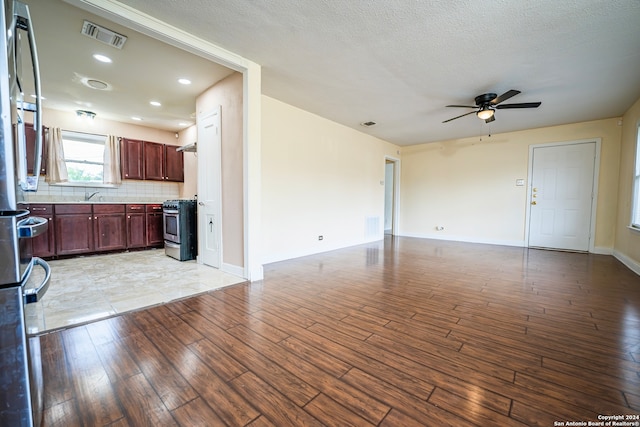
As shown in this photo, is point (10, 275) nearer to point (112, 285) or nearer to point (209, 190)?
point (112, 285)

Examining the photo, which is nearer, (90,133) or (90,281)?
(90,281)

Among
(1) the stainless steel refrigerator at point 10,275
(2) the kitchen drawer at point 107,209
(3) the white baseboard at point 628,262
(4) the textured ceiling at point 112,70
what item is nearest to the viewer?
(1) the stainless steel refrigerator at point 10,275

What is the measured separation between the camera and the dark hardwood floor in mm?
1197

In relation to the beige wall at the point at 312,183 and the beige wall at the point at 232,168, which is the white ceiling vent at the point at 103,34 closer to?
the beige wall at the point at 232,168

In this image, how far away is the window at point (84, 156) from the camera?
16.0 feet

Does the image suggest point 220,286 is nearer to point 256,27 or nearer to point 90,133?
point 256,27

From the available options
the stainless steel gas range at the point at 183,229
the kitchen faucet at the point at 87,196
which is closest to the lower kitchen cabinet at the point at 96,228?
the kitchen faucet at the point at 87,196

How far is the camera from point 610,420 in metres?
1.16

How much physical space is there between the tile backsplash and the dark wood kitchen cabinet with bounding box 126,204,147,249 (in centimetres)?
30

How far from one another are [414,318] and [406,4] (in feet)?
8.58

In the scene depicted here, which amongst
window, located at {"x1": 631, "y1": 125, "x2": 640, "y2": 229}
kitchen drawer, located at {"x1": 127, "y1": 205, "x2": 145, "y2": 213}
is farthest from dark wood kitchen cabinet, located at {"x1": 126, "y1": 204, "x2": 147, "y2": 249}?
window, located at {"x1": 631, "y1": 125, "x2": 640, "y2": 229}

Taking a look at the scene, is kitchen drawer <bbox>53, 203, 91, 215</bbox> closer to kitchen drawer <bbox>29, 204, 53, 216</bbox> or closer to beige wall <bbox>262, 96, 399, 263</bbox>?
kitchen drawer <bbox>29, 204, 53, 216</bbox>

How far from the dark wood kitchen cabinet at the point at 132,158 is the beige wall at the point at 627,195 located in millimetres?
8798

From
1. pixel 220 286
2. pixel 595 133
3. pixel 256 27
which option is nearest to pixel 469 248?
pixel 595 133
